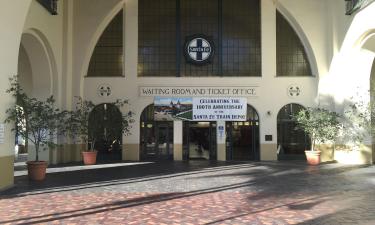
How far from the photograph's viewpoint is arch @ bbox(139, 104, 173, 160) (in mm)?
22141

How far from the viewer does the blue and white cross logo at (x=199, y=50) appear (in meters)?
22.0

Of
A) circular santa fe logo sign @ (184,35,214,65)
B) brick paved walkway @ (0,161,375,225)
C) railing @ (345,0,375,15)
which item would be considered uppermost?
railing @ (345,0,375,15)

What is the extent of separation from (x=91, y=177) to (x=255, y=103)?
10931 mm

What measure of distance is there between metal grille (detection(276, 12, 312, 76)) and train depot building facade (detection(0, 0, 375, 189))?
2.2 inches

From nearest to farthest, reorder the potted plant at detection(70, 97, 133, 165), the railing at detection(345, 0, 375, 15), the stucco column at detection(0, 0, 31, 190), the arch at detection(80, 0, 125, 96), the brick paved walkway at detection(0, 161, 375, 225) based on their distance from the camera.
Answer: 1. the brick paved walkway at detection(0, 161, 375, 225)
2. the stucco column at detection(0, 0, 31, 190)
3. the railing at detection(345, 0, 375, 15)
4. the potted plant at detection(70, 97, 133, 165)
5. the arch at detection(80, 0, 125, 96)

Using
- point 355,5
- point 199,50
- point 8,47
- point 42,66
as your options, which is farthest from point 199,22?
point 8,47

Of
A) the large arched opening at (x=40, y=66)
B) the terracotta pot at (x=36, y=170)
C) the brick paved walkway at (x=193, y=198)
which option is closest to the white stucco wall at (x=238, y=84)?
the large arched opening at (x=40, y=66)

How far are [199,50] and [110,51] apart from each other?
5.07 m

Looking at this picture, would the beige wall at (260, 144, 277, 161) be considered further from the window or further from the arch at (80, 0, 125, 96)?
the arch at (80, 0, 125, 96)

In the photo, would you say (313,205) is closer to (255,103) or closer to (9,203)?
(9,203)

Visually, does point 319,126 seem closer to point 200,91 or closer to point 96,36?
point 200,91

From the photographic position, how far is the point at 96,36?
21766mm

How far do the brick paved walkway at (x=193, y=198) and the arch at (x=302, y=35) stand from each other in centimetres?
765

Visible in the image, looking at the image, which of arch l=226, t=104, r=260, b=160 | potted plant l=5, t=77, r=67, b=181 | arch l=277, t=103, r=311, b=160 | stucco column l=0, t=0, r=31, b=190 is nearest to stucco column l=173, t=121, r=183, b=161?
arch l=226, t=104, r=260, b=160
